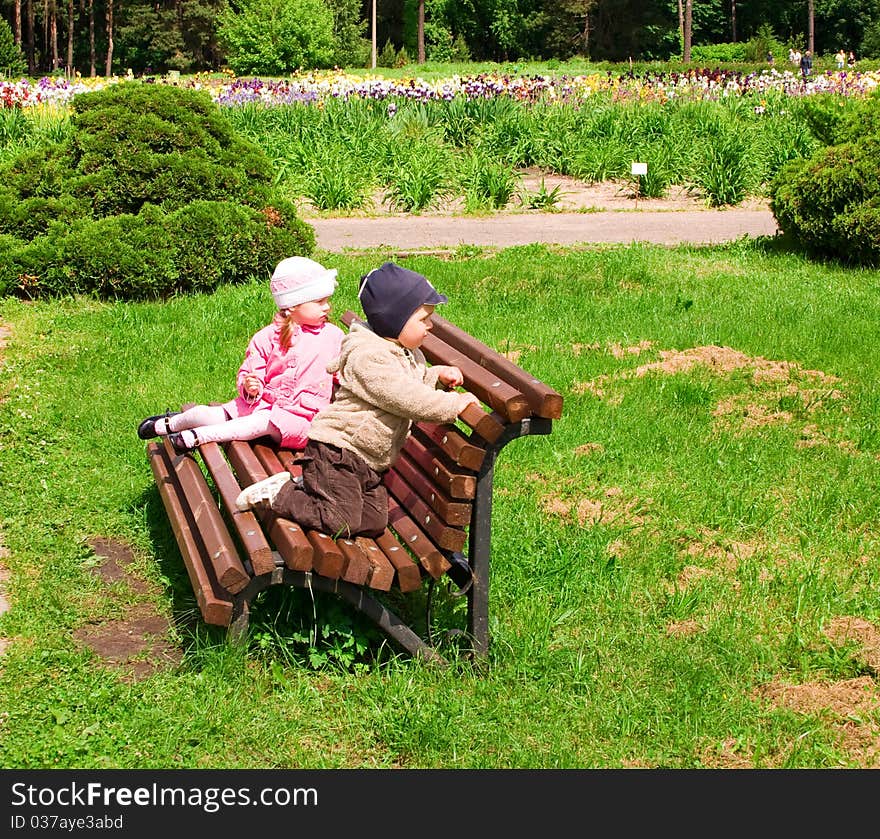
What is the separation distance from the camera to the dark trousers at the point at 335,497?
3568 millimetres

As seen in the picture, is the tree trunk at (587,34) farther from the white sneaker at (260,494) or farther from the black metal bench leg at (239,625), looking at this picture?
the black metal bench leg at (239,625)

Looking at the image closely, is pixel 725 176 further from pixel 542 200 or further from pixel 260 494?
pixel 260 494

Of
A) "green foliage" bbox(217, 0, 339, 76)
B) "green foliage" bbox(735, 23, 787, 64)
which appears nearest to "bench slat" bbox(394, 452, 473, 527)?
"green foliage" bbox(217, 0, 339, 76)

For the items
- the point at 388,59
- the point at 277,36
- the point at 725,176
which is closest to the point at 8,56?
the point at 277,36

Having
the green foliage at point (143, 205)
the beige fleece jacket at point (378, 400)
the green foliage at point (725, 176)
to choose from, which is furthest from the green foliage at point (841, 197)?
the beige fleece jacket at point (378, 400)

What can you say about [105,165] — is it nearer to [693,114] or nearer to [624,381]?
[624,381]

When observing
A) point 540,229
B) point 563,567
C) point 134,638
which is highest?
point 540,229

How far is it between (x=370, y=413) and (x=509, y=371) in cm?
45

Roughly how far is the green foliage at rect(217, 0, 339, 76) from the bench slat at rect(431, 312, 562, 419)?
140 ft

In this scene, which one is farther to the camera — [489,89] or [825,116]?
[489,89]

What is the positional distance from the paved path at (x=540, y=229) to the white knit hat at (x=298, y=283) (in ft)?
19.7

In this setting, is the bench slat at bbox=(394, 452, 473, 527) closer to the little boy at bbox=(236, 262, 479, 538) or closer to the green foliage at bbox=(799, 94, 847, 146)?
the little boy at bbox=(236, 262, 479, 538)

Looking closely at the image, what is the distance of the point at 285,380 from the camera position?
15.2 ft

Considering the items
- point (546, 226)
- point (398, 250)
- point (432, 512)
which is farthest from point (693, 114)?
point (432, 512)
